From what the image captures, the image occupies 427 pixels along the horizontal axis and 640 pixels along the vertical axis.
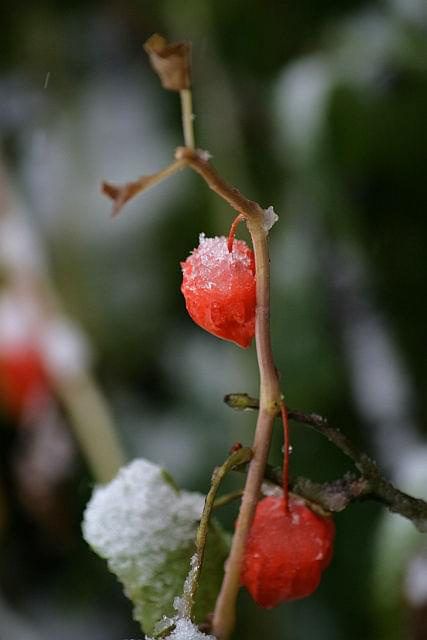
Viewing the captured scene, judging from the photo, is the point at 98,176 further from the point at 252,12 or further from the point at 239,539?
the point at 239,539

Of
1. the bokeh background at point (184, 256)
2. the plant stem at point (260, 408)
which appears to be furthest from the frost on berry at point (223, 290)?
the bokeh background at point (184, 256)

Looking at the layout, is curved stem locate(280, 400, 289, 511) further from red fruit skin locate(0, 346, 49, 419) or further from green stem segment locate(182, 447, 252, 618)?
red fruit skin locate(0, 346, 49, 419)

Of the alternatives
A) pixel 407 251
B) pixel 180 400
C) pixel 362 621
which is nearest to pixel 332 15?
pixel 407 251

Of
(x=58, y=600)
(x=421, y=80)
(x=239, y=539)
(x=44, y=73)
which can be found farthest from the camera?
(x=44, y=73)

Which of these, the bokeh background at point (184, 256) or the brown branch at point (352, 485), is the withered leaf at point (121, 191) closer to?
the brown branch at point (352, 485)

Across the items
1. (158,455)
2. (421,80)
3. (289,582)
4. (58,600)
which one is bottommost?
(58,600)

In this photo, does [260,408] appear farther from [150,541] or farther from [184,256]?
[184,256]
